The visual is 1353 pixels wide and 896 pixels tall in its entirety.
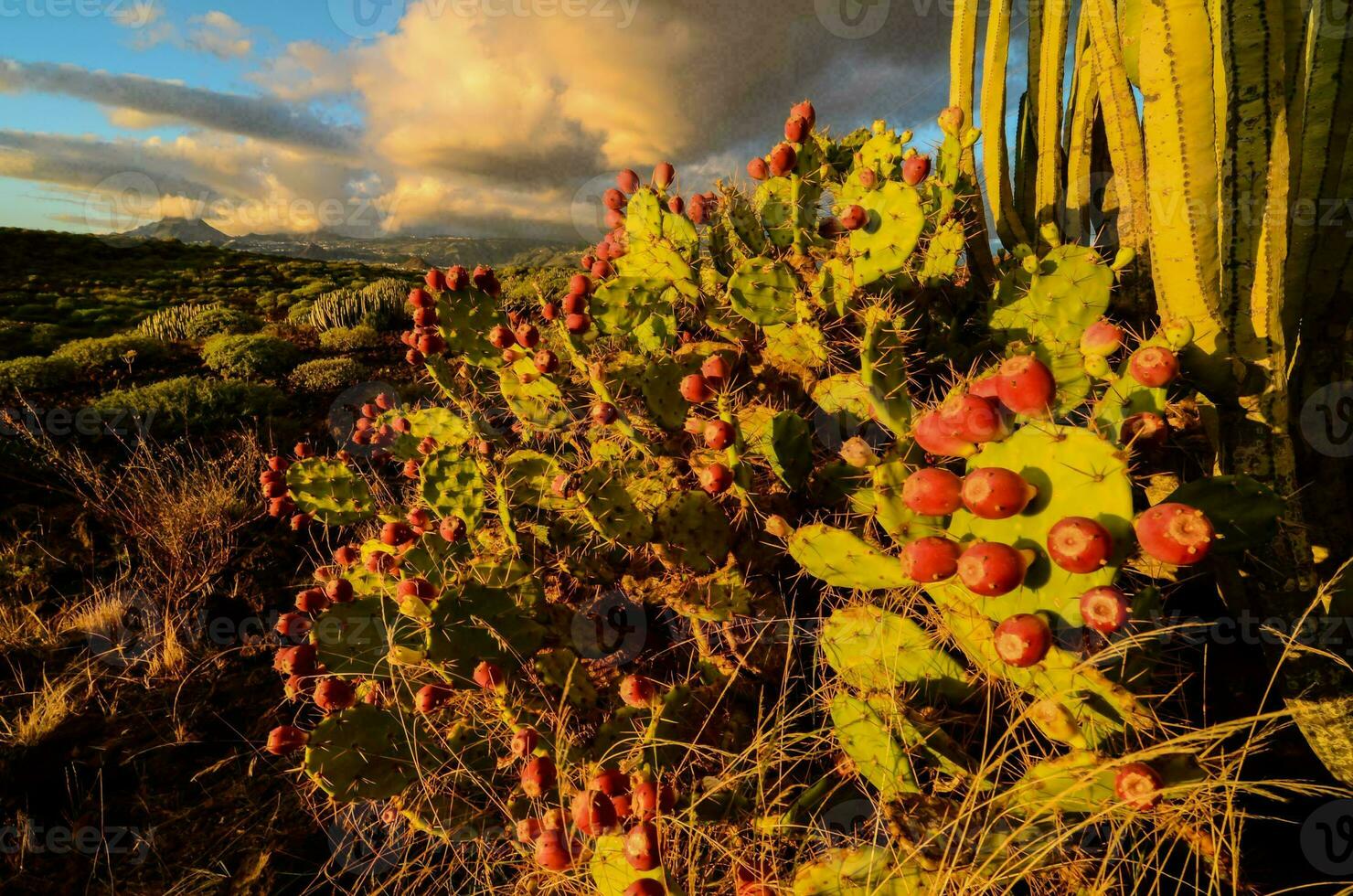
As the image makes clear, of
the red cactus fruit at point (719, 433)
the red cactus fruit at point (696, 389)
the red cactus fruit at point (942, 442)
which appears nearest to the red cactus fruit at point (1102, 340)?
the red cactus fruit at point (942, 442)

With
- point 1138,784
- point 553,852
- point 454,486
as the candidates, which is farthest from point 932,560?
point 454,486

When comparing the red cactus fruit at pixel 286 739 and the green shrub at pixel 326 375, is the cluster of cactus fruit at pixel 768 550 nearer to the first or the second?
the red cactus fruit at pixel 286 739

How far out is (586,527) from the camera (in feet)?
8.83

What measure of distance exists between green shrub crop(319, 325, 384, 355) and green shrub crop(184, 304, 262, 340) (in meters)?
2.57

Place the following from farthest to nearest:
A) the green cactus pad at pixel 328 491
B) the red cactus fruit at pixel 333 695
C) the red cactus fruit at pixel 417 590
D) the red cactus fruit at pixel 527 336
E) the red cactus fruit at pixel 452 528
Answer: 1. the green cactus pad at pixel 328 491
2. the red cactus fruit at pixel 527 336
3. the red cactus fruit at pixel 452 528
4. the red cactus fruit at pixel 417 590
5. the red cactus fruit at pixel 333 695

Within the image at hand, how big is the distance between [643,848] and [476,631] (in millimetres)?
1007

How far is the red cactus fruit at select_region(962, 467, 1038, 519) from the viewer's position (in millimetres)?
1159

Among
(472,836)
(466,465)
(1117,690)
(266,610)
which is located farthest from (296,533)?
(1117,690)

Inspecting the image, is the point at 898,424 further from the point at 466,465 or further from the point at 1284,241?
the point at 466,465

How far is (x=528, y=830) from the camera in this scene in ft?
5.66

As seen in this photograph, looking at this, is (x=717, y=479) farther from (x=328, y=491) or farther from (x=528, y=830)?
(x=328, y=491)

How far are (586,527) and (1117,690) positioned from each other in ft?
6.30

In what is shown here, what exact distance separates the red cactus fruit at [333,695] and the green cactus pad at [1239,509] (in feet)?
7.41

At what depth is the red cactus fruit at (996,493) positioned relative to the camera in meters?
1.16
